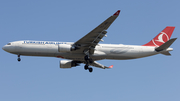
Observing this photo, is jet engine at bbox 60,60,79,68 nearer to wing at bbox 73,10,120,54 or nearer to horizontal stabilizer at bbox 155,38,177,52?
wing at bbox 73,10,120,54

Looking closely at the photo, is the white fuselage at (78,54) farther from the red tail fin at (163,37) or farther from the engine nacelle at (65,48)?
the red tail fin at (163,37)

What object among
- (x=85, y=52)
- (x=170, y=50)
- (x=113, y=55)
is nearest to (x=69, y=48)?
(x=85, y=52)

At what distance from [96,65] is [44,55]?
11.8 metres

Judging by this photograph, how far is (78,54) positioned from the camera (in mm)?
46656

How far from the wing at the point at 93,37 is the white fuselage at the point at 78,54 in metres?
1.37

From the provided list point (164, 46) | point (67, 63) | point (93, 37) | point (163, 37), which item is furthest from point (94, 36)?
point (163, 37)

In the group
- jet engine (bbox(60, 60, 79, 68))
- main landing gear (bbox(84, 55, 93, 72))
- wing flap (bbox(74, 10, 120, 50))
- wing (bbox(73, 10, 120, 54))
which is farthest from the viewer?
jet engine (bbox(60, 60, 79, 68))

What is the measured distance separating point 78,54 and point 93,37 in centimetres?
443

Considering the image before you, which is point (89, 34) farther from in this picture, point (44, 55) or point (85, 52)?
point (44, 55)

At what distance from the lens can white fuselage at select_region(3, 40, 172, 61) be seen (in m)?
45.6

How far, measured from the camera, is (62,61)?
5247 centimetres

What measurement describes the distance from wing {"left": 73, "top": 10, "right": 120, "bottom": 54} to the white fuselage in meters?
1.37

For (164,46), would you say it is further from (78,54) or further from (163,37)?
(78,54)

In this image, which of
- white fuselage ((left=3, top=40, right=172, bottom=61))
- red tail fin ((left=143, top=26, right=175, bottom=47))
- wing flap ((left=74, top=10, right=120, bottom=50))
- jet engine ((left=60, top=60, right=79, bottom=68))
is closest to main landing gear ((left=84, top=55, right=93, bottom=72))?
white fuselage ((left=3, top=40, right=172, bottom=61))
